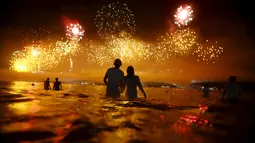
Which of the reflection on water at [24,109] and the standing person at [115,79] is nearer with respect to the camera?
A: the reflection on water at [24,109]

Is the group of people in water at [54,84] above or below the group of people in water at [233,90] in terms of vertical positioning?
above

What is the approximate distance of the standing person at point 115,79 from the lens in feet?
37.5

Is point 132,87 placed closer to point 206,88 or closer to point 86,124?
point 86,124

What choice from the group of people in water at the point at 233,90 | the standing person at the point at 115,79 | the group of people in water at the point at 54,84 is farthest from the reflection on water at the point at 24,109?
the group of people in water at the point at 54,84

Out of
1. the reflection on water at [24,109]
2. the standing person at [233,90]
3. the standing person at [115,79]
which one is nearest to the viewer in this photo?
the reflection on water at [24,109]

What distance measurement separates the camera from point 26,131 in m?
5.12

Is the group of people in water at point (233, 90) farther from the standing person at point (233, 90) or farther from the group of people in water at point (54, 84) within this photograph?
the group of people in water at point (54, 84)

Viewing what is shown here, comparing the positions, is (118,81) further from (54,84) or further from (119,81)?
(54,84)

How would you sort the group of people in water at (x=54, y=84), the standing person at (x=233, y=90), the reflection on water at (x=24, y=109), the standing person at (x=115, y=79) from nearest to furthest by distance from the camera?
1. the reflection on water at (x=24, y=109)
2. the standing person at (x=115, y=79)
3. the standing person at (x=233, y=90)
4. the group of people in water at (x=54, y=84)

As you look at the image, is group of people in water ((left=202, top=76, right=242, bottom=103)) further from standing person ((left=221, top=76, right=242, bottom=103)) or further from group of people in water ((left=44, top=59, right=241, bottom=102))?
group of people in water ((left=44, top=59, right=241, bottom=102))

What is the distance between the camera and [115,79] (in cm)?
1141

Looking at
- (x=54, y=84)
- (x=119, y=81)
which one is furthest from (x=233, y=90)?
(x=54, y=84)

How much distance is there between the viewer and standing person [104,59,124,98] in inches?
450

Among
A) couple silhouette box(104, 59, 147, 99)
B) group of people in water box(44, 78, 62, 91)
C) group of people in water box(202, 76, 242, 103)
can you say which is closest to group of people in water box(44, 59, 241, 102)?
couple silhouette box(104, 59, 147, 99)
